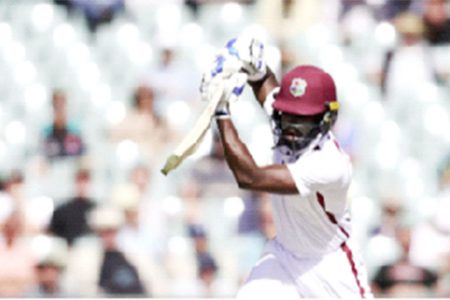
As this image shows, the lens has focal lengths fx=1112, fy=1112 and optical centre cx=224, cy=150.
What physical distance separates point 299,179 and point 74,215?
104 inches

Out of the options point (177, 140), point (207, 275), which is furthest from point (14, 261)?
point (177, 140)

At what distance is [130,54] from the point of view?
6594 mm

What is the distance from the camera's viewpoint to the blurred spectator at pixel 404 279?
5934mm

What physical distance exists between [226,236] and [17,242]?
1.12m

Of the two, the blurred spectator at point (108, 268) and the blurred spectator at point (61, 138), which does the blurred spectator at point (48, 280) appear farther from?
the blurred spectator at point (61, 138)

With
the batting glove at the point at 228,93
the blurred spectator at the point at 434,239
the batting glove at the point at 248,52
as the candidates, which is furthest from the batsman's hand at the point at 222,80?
the blurred spectator at the point at 434,239

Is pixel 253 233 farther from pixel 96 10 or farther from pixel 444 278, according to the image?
pixel 96 10

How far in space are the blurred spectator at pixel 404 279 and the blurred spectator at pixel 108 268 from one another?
120 cm

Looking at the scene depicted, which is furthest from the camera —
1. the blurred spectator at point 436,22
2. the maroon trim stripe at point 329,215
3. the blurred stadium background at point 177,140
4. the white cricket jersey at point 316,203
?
the blurred spectator at point 436,22

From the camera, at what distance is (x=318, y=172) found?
368cm

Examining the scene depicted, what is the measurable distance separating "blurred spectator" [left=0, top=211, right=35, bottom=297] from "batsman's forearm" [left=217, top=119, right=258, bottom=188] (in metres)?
2.60

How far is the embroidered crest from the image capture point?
147 inches

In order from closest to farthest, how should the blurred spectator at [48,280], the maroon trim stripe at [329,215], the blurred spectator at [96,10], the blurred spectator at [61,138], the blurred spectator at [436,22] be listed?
the maroon trim stripe at [329,215]
the blurred spectator at [48,280]
the blurred spectator at [61,138]
the blurred spectator at [436,22]
the blurred spectator at [96,10]

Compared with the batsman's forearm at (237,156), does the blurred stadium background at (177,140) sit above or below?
below
